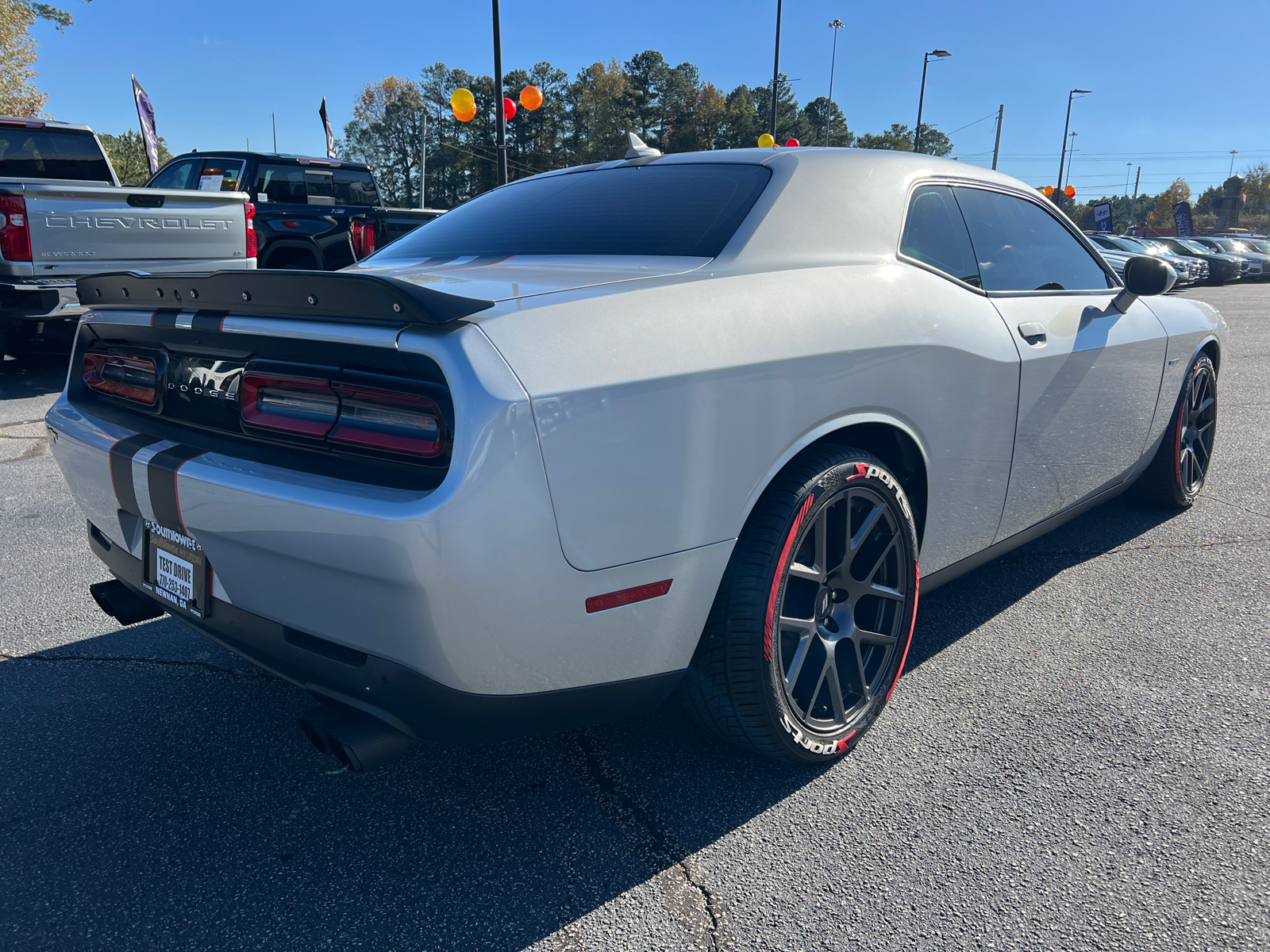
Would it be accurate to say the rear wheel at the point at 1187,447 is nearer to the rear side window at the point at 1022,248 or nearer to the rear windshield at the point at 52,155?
the rear side window at the point at 1022,248

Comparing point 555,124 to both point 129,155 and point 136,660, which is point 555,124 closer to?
point 129,155

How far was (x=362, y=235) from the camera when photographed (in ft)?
34.8

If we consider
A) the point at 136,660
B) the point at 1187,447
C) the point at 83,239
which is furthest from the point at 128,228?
the point at 1187,447

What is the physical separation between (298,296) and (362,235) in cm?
962

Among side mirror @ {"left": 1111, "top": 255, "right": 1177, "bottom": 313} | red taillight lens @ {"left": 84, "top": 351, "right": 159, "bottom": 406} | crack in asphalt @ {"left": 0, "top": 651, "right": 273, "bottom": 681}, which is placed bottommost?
crack in asphalt @ {"left": 0, "top": 651, "right": 273, "bottom": 681}

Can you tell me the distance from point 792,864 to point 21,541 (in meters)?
3.55

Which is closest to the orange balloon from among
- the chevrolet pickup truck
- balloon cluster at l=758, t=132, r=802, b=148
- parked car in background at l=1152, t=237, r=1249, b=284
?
balloon cluster at l=758, t=132, r=802, b=148

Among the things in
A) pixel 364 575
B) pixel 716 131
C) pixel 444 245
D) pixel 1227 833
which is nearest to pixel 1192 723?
pixel 1227 833

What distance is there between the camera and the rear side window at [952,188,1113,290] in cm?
279

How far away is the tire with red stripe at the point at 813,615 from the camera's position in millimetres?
1925

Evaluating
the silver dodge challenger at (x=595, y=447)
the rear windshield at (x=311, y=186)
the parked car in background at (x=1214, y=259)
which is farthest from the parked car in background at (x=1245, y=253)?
the silver dodge challenger at (x=595, y=447)

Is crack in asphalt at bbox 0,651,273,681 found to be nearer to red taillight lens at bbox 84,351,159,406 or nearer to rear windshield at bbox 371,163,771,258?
red taillight lens at bbox 84,351,159,406

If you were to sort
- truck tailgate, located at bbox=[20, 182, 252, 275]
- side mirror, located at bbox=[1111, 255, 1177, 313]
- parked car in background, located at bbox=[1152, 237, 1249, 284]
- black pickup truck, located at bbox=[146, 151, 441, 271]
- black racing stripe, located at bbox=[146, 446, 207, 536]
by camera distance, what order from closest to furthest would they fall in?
black racing stripe, located at bbox=[146, 446, 207, 536] → side mirror, located at bbox=[1111, 255, 1177, 313] → truck tailgate, located at bbox=[20, 182, 252, 275] → black pickup truck, located at bbox=[146, 151, 441, 271] → parked car in background, located at bbox=[1152, 237, 1249, 284]

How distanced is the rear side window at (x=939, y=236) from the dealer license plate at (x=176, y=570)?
1.93 metres
